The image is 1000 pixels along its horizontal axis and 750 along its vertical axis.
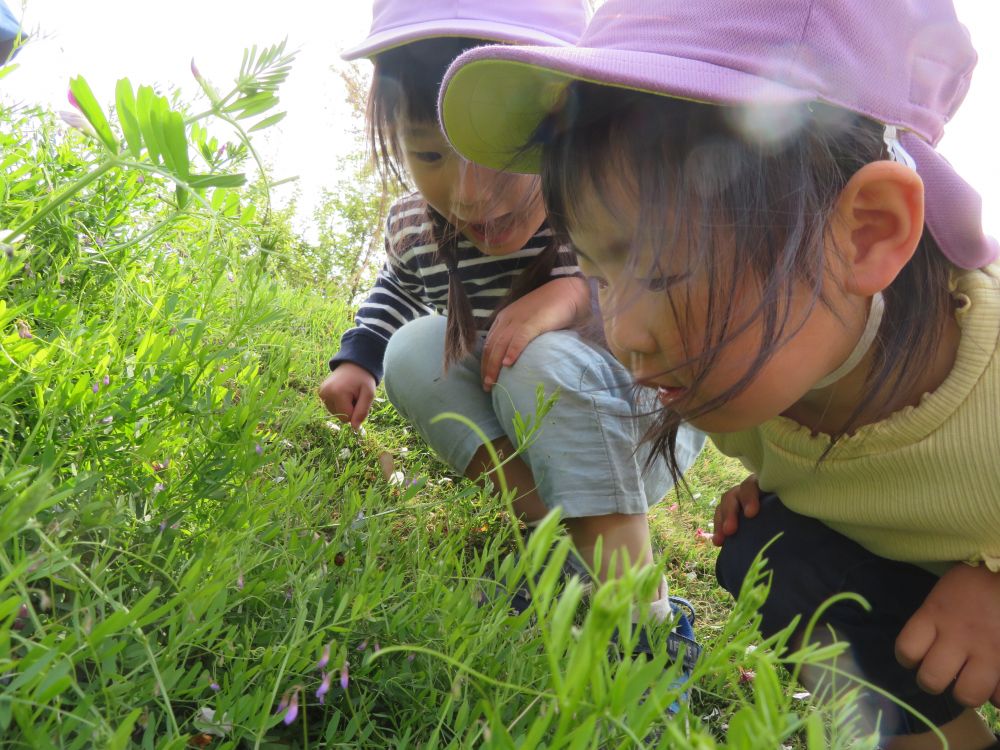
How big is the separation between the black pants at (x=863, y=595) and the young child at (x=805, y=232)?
8 centimetres

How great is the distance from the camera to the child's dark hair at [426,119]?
170cm

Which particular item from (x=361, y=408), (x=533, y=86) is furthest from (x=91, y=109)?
(x=361, y=408)

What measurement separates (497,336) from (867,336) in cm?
87

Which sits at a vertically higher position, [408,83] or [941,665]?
[408,83]

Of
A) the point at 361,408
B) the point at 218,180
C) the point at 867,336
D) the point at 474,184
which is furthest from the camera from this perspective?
the point at 361,408

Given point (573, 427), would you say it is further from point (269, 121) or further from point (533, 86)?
point (269, 121)

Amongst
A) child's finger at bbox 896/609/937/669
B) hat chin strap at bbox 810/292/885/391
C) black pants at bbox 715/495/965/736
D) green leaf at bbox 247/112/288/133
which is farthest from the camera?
black pants at bbox 715/495/965/736

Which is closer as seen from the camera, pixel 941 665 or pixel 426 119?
pixel 941 665

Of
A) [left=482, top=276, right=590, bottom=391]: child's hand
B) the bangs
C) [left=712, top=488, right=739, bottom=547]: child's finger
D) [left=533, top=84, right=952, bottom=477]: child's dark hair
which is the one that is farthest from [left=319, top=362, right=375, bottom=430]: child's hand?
[left=533, top=84, right=952, bottom=477]: child's dark hair

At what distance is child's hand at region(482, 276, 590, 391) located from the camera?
1.78 meters

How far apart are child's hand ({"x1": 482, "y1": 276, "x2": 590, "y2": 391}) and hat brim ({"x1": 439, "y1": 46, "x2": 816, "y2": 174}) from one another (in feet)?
1.51

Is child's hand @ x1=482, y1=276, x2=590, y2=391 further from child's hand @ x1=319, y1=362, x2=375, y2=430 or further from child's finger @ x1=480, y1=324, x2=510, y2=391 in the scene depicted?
child's hand @ x1=319, y1=362, x2=375, y2=430

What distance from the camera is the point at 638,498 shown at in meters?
1.69

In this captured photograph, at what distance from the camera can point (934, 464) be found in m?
1.25
